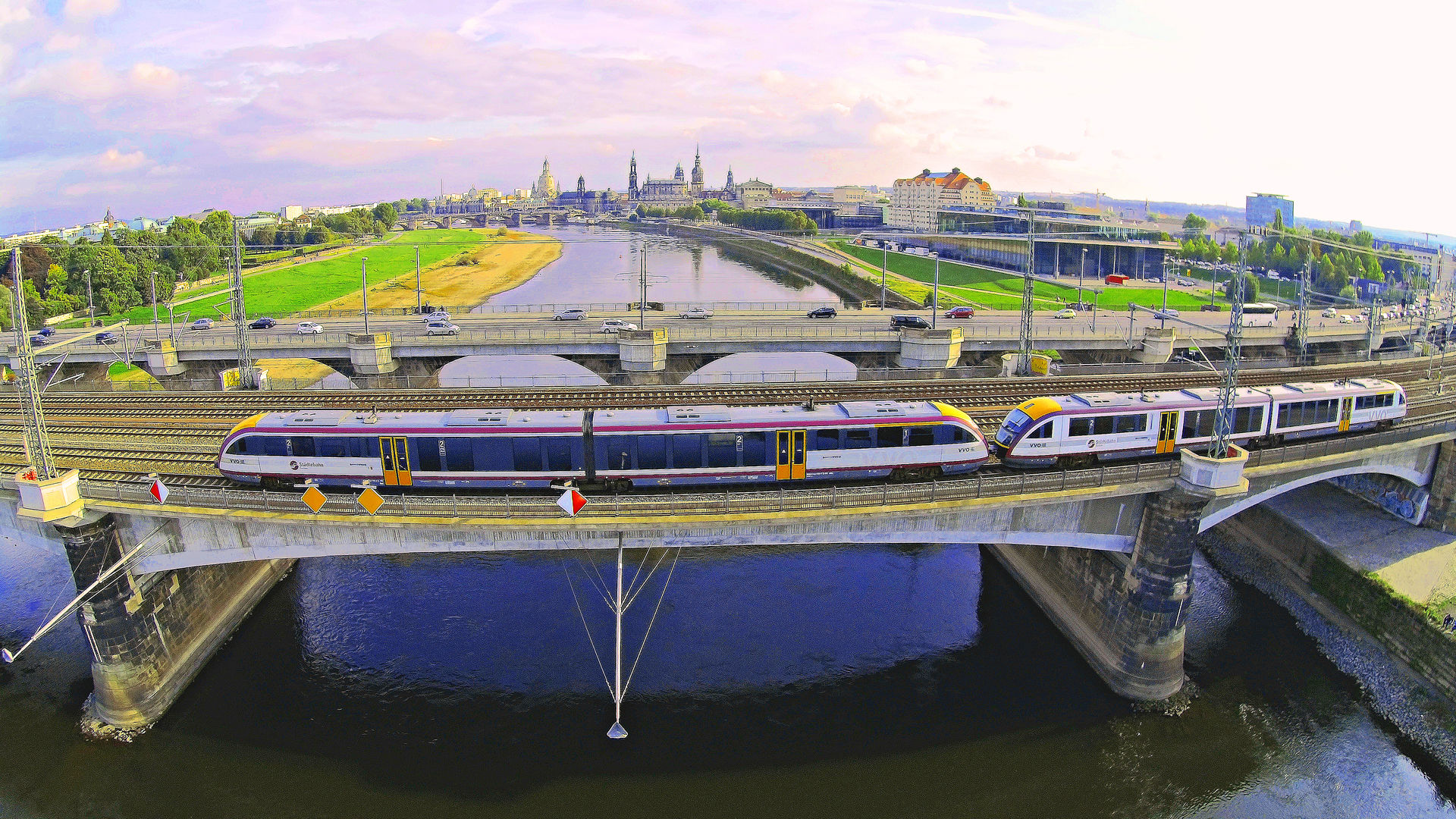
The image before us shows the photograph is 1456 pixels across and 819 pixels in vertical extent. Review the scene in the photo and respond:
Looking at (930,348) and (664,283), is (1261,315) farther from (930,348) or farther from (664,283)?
(664,283)

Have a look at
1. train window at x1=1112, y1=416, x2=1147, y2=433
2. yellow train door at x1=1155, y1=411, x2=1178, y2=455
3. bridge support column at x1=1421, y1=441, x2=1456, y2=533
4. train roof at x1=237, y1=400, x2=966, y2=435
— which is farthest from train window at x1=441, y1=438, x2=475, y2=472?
bridge support column at x1=1421, y1=441, x2=1456, y2=533

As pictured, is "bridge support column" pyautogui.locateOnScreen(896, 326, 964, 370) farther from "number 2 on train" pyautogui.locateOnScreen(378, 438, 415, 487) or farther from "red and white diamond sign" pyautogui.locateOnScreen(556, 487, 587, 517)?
"number 2 on train" pyautogui.locateOnScreen(378, 438, 415, 487)

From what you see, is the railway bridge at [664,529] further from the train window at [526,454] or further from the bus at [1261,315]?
the bus at [1261,315]

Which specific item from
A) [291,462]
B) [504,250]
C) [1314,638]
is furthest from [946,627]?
[504,250]

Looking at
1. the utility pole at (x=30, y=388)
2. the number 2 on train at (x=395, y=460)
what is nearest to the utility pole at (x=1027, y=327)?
the number 2 on train at (x=395, y=460)

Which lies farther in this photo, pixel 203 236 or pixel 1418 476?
pixel 203 236

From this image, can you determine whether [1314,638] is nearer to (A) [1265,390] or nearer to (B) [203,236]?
(A) [1265,390]
